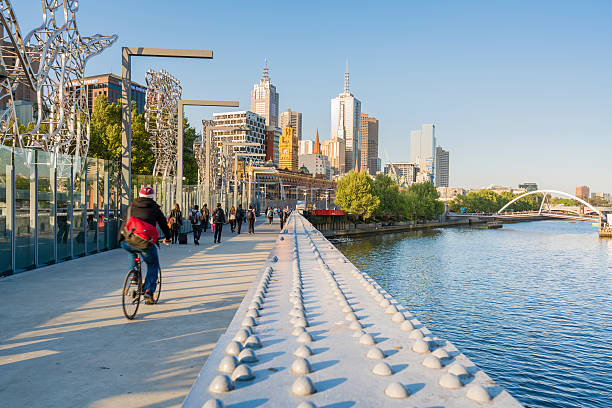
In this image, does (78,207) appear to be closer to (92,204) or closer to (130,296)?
(92,204)

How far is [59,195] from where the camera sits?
13.6 m

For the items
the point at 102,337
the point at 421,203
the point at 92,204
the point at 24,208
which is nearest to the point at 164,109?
the point at 92,204

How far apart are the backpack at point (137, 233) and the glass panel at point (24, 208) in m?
5.66

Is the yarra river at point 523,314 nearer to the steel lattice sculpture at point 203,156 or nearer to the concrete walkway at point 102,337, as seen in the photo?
the concrete walkway at point 102,337

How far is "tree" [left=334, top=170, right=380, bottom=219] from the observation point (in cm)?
8669

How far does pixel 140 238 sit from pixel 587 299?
29.5 meters

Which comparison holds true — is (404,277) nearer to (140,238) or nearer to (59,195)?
(59,195)

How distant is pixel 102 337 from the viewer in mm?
6203

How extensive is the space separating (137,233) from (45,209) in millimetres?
6851

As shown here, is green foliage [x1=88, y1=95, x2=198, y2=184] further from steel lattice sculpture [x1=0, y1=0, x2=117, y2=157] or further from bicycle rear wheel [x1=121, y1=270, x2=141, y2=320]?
bicycle rear wheel [x1=121, y1=270, x2=141, y2=320]

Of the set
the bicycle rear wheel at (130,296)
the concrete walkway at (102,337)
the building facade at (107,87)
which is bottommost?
the concrete walkway at (102,337)

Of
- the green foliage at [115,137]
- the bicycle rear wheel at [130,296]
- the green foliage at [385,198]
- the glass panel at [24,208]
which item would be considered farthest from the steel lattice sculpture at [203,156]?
the bicycle rear wheel at [130,296]

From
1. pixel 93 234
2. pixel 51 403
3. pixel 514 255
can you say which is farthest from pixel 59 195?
pixel 514 255

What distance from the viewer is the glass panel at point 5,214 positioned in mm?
10805
